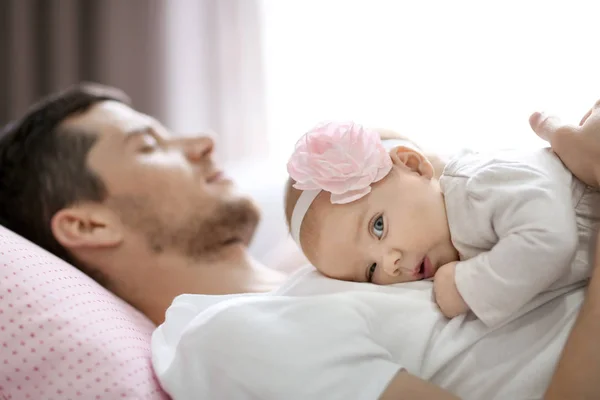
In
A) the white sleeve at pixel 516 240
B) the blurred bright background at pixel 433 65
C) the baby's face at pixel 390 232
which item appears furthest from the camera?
the blurred bright background at pixel 433 65

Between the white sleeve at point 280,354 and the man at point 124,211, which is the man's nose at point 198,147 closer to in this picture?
the man at point 124,211

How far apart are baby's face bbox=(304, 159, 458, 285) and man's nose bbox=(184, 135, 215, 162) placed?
0.80 metres

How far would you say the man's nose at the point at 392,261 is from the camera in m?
1.09

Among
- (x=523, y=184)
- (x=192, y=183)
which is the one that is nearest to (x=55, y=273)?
(x=192, y=183)

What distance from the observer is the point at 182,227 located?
5.51 feet

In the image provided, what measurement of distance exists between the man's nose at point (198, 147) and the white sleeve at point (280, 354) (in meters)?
0.83

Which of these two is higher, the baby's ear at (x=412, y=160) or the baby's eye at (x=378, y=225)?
the baby's ear at (x=412, y=160)

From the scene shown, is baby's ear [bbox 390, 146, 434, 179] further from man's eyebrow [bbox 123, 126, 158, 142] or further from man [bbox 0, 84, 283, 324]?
man's eyebrow [bbox 123, 126, 158, 142]

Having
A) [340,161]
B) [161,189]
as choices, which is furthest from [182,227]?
[340,161]

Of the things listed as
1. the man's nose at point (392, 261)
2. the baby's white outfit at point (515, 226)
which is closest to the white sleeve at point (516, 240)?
the baby's white outfit at point (515, 226)

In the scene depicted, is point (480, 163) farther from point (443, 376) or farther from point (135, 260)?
point (135, 260)

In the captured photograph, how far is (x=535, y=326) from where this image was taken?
104 centimetres

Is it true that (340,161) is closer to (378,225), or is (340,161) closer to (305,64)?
(378,225)

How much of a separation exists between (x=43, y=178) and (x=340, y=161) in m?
0.99
